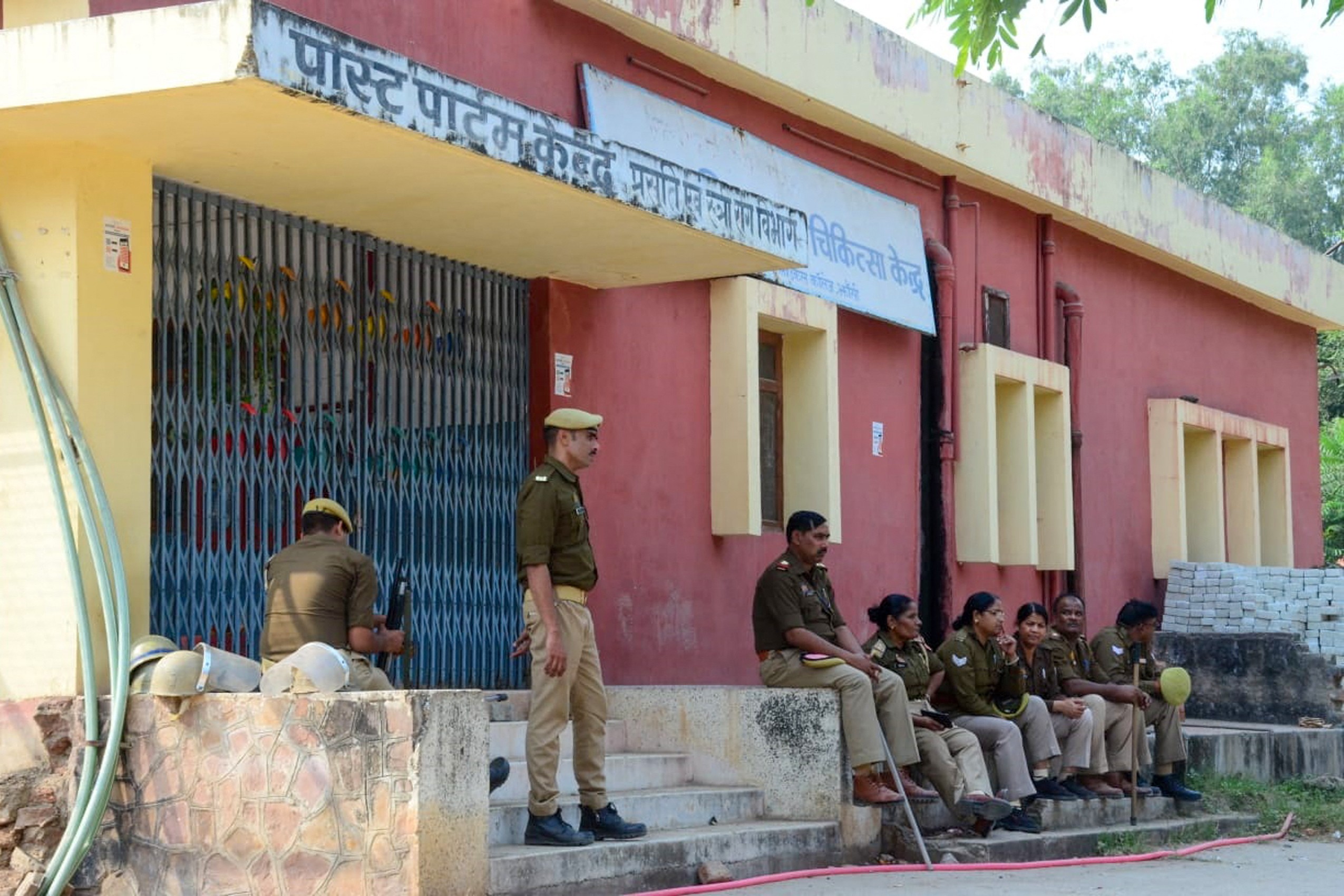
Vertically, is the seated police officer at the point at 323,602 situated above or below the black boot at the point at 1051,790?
above

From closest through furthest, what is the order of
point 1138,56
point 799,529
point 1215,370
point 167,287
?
point 167,287 → point 799,529 → point 1215,370 → point 1138,56

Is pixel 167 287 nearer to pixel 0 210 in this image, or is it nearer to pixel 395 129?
pixel 0 210

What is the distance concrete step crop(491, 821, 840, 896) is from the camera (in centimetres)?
725

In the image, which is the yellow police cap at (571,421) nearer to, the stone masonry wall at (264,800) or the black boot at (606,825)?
the black boot at (606,825)

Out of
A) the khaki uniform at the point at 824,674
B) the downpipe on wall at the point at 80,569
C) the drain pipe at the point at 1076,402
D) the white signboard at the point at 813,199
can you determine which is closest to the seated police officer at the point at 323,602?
the downpipe on wall at the point at 80,569

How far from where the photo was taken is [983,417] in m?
13.6

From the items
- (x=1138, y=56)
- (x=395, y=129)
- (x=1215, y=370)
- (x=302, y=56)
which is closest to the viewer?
(x=302, y=56)

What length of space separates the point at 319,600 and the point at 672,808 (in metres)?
2.04

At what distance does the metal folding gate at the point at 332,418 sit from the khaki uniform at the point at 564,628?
4.43 feet

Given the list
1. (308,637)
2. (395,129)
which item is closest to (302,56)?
(395,129)

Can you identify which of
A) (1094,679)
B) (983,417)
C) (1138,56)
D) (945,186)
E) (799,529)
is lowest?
(1094,679)

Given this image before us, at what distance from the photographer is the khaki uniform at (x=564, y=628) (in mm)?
7672

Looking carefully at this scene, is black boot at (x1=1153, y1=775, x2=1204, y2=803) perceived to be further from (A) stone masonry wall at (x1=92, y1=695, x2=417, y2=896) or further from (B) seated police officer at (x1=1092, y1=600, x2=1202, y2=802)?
(A) stone masonry wall at (x1=92, y1=695, x2=417, y2=896)

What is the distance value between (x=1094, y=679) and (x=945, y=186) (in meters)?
3.95
